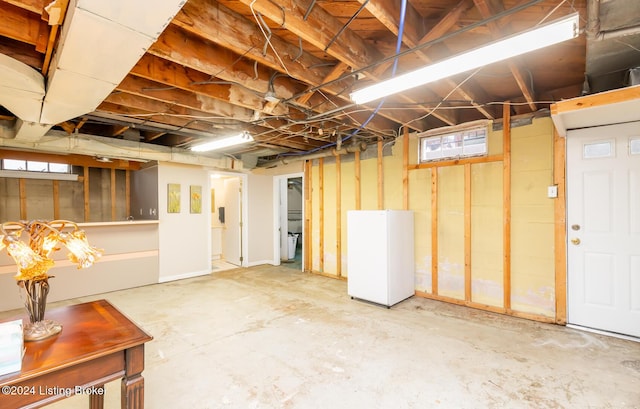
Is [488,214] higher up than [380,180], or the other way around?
[380,180]

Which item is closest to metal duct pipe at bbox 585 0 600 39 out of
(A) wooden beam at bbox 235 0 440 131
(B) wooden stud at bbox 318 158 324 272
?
(A) wooden beam at bbox 235 0 440 131

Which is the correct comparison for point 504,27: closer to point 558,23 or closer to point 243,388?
point 558,23

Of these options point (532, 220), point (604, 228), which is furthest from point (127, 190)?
point (604, 228)

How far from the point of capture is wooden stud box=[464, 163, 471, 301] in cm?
376

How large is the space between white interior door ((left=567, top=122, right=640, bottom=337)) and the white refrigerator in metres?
1.76

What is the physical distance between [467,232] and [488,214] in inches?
13.3

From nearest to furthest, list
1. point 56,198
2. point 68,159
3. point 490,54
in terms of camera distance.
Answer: point 490,54 < point 68,159 < point 56,198

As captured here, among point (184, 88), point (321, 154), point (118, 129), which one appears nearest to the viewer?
point (184, 88)

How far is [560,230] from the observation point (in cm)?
315

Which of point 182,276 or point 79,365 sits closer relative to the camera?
point 79,365

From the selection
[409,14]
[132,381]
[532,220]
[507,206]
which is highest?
[409,14]

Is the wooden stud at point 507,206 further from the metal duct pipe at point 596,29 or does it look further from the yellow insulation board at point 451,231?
the metal duct pipe at point 596,29

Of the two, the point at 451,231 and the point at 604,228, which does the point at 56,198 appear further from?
the point at 604,228

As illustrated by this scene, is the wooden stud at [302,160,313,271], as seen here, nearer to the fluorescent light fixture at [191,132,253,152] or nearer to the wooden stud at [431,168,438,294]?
the fluorescent light fixture at [191,132,253,152]
